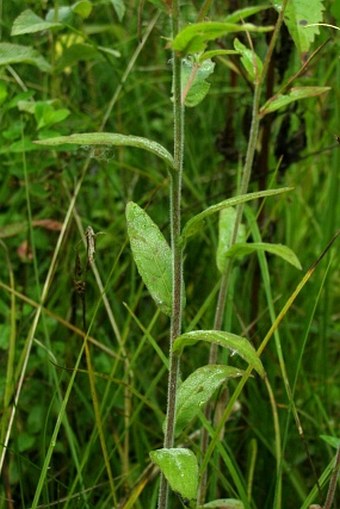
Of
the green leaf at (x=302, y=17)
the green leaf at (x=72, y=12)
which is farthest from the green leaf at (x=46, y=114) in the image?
the green leaf at (x=302, y=17)

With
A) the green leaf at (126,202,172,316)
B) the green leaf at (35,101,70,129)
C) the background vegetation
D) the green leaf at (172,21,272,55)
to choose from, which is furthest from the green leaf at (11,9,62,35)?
the green leaf at (172,21,272,55)

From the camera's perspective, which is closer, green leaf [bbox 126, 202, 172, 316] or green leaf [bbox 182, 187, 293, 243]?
green leaf [bbox 182, 187, 293, 243]

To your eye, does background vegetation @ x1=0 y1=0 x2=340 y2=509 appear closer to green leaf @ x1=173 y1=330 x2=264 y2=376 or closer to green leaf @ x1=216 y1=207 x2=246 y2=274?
green leaf @ x1=216 y1=207 x2=246 y2=274

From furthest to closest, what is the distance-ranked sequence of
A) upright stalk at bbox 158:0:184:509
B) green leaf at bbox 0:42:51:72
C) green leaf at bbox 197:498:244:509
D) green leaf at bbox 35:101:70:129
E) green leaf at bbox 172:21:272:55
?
green leaf at bbox 35:101:70:129
green leaf at bbox 0:42:51:72
green leaf at bbox 197:498:244:509
upright stalk at bbox 158:0:184:509
green leaf at bbox 172:21:272:55

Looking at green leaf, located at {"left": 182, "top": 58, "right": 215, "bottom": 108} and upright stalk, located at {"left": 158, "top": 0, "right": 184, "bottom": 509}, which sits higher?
green leaf, located at {"left": 182, "top": 58, "right": 215, "bottom": 108}

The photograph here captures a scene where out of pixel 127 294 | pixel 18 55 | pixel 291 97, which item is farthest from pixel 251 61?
pixel 127 294

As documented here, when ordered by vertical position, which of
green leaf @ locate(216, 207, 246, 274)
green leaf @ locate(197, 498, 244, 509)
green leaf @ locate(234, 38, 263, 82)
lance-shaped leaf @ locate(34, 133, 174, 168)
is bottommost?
green leaf @ locate(197, 498, 244, 509)

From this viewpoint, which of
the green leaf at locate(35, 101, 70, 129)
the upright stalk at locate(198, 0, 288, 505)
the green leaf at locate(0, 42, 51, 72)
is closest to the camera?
the upright stalk at locate(198, 0, 288, 505)
